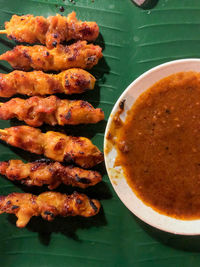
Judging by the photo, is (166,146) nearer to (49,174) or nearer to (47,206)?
(49,174)

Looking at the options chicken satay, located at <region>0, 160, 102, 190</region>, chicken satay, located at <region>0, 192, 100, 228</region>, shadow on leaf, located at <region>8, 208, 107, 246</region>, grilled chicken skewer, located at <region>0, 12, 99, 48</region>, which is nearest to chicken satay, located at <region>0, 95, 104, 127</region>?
chicken satay, located at <region>0, 160, 102, 190</region>

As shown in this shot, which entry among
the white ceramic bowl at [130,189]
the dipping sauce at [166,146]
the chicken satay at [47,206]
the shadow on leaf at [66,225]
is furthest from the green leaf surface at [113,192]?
the dipping sauce at [166,146]

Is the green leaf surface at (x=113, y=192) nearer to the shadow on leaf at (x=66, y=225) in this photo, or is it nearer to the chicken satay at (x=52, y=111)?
the shadow on leaf at (x=66, y=225)

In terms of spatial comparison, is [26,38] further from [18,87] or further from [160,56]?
[160,56]

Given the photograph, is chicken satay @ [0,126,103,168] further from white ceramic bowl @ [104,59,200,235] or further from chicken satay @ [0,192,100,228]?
chicken satay @ [0,192,100,228]

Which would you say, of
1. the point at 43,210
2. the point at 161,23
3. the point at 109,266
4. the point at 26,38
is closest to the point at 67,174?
the point at 43,210
